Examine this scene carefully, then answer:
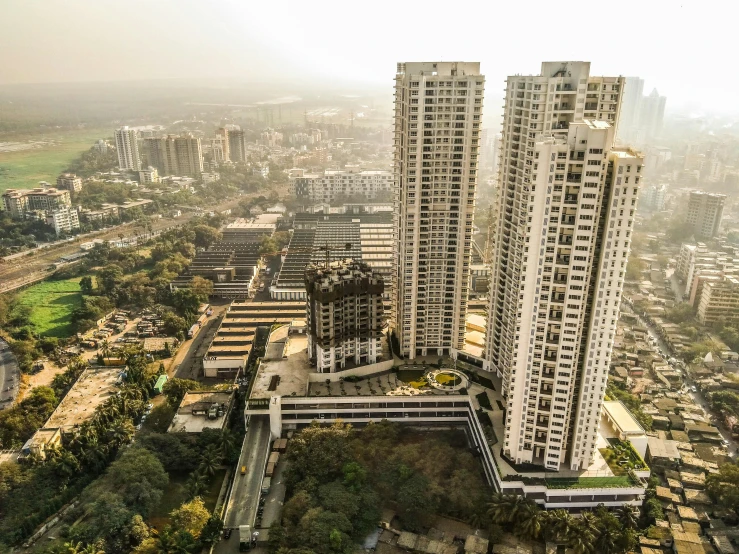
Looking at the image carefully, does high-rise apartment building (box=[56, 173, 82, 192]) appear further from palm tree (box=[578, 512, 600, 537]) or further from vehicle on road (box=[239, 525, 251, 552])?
palm tree (box=[578, 512, 600, 537])

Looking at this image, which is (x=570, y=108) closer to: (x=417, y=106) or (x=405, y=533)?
(x=417, y=106)

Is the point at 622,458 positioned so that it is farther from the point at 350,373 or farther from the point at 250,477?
the point at 250,477

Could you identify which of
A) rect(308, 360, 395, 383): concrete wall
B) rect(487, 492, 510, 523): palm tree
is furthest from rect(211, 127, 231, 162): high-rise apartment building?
rect(487, 492, 510, 523): palm tree

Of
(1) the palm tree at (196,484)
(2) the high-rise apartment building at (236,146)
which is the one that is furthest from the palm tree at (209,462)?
(2) the high-rise apartment building at (236,146)

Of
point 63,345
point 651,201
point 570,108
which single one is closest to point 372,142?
point 651,201

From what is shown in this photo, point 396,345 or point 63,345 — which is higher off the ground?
point 396,345

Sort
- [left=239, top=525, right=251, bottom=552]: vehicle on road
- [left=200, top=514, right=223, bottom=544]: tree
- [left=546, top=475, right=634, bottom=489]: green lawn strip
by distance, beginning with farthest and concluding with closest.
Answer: [left=546, top=475, right=634, bottom=489]: green lawn strip
[left=239, top=525, right=251, bottom=552]: vehicle on road
[left=200, top=514, right=223, bottom=544]: tree

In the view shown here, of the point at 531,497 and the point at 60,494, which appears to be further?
the point at 60,494
